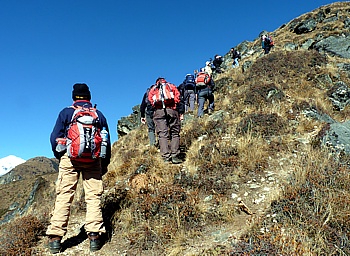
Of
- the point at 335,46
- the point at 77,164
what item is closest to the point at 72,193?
the point at 77,164

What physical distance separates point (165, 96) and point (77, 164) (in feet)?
10.3

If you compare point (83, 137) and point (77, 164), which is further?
point (77, 164)

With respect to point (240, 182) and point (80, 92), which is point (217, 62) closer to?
point (240, 182)

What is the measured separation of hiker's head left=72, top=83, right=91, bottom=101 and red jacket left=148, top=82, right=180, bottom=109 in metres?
2.54

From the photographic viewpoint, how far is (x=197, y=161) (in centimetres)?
623

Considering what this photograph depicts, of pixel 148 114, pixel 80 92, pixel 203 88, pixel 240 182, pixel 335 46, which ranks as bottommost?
pixel 240 182

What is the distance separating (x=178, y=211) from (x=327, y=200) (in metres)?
2.07

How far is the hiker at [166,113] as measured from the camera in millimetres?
6508

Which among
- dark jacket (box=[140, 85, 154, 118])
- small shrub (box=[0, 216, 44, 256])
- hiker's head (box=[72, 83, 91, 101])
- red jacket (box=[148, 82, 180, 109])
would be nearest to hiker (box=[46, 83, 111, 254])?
hiker's head (box=[72, 83, 91, 101])

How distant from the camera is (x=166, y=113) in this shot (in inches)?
261

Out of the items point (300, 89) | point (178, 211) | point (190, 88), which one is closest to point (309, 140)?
point (178, 211)

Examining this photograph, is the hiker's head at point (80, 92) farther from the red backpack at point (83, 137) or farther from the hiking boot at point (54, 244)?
the hiking boot at point (54, 244)

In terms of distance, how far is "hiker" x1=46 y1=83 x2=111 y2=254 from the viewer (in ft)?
12.0

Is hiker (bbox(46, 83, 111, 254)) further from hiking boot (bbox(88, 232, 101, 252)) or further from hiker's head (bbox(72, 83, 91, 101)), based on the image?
hiker's head (bbox(72, 83, 91, 101))
